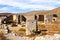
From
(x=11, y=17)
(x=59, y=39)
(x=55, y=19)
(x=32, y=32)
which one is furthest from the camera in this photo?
(x=11, y=17)

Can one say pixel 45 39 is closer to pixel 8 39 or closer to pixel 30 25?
pixel 8 39

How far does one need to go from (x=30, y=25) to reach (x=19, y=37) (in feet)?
25.0

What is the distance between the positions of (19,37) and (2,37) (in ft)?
3.73

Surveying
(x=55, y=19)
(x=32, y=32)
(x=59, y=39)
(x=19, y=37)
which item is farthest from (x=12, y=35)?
(x=55, y=19)

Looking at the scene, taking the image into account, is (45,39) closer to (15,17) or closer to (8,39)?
(8,39)

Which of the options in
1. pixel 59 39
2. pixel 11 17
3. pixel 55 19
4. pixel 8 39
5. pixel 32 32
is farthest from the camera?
pixel 11 17

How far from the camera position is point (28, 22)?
22.8 metres

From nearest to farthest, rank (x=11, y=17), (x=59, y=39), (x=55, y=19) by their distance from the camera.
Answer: (x=59, y=39)
(x=55, y=19)
(x=11, y=17)

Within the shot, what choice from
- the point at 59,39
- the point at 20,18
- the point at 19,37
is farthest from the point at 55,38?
the point at 20,18

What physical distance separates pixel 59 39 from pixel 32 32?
8.32 metres

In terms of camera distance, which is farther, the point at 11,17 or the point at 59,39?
the point at 11,17

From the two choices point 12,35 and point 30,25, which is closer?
point 12,35

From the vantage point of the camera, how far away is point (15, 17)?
52.8 metres

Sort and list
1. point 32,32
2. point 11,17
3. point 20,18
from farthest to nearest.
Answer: point 11,17 < point 20,18 < point 32,32
